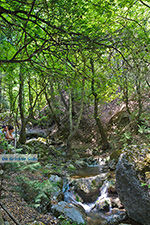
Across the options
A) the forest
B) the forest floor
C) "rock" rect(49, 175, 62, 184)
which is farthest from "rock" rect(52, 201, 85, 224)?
"rock" rect(49, 175, 62, 184)

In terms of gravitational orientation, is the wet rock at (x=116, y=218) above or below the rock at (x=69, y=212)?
below

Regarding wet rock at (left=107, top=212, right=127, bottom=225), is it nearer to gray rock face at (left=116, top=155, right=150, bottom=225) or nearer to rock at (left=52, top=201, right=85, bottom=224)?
gray rock face at (left=116, top=155, right=150, bottom=225)

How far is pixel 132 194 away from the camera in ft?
14.0

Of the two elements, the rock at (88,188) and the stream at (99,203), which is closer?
the stream at (99,203)

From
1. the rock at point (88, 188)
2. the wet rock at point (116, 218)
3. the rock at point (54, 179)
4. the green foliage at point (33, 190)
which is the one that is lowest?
the wet rock at point (116, 218)

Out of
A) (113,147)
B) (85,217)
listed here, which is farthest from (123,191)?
(113,147)

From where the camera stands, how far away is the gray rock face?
4.02 meters

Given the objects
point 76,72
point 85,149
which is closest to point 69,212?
point 76,72

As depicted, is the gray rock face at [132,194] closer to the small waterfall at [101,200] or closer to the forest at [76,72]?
the forest at [76,72]

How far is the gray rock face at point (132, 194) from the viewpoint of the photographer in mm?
4023

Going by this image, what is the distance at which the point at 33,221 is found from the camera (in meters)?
3.60

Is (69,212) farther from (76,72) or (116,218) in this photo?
(76,72)

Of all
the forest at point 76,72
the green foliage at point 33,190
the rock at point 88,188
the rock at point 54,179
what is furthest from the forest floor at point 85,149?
the rock at point 88,188

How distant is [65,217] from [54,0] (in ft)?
16.4
